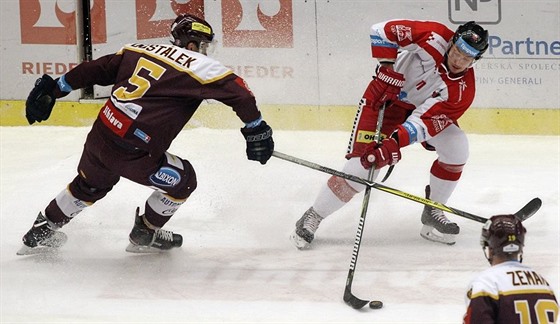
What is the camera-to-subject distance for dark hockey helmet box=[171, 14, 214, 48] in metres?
4.30

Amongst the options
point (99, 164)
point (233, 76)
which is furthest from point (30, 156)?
point (233, 76)

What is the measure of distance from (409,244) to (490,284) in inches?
95.4

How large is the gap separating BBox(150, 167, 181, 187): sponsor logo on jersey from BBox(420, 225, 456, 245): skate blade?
1295 millimetres

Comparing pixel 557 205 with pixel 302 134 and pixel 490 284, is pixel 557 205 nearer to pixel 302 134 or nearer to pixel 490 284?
pixel 302 134

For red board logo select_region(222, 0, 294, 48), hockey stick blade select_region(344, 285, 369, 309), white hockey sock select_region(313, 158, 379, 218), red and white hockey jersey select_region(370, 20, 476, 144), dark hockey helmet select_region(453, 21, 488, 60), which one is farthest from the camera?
red board logo select_region(222, 0, 294, 48)

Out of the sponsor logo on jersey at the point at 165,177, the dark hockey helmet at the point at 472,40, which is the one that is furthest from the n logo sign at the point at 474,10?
the sponsor logo on jersey at the point at 165,177

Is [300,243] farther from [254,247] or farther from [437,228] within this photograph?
[437,228]

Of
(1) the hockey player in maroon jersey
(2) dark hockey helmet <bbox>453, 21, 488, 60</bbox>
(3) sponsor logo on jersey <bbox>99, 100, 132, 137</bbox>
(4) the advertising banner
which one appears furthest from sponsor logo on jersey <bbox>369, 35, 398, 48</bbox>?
(4) the advertising banner

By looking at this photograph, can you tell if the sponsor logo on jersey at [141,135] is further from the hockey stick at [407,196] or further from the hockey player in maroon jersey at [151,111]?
the hockey stick at [407,196]

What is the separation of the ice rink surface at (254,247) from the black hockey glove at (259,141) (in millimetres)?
537

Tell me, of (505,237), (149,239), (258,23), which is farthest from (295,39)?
(505,237)

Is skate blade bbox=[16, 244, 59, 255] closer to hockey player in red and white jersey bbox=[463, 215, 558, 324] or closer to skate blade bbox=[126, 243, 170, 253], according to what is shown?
skate blade bbox=[126, 243, 170, 253]

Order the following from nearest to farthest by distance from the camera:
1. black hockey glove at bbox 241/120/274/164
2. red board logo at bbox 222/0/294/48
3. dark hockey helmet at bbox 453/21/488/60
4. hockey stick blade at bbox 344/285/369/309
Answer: hockey stick blade at bbox 344/285/369/309
black hockey glove at bbox 241/120/274/164
dark hockey helmet at bbox 453/21/488/60
red board logo at bbox 222/0/294/48

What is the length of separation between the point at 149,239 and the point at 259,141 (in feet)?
2.53
